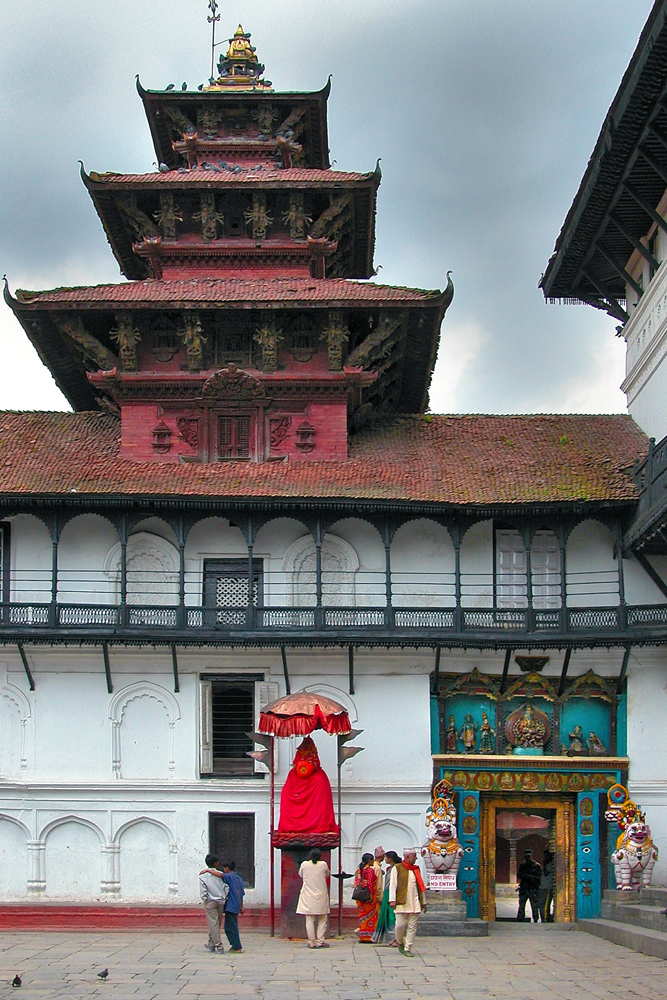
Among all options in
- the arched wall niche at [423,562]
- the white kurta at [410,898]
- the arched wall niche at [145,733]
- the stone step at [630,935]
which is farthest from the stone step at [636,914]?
the arched wall niche at [145,733]

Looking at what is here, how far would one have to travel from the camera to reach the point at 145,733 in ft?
77.7

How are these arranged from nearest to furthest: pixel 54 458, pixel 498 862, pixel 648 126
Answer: pixel 648 126 < pixel 54 458 < pixel 498 862

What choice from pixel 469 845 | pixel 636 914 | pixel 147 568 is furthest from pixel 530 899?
pixel 147 568

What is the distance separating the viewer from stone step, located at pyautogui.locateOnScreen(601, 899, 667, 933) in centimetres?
1938

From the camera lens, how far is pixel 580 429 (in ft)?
87.2

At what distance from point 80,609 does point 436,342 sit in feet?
30.1

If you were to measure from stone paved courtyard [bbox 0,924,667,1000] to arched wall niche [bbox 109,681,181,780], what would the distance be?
3238 millimetres

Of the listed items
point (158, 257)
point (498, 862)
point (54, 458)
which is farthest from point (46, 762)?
point (498, 862)

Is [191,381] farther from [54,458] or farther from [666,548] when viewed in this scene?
[666,548]

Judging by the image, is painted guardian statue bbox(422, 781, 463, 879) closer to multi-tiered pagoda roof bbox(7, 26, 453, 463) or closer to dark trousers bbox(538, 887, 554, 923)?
dark trousers bbox(538, 887, 554, 923)

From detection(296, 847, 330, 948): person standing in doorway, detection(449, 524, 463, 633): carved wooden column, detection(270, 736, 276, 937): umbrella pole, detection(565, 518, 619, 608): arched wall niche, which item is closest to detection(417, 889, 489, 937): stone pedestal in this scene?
detection(270, 736, 276, 937): umbrella pole

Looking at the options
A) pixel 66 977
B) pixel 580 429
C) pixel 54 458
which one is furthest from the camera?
pixel 580 429

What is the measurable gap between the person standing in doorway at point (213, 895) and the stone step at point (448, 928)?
4.01 metres

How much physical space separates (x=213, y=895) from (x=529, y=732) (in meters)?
7.74
